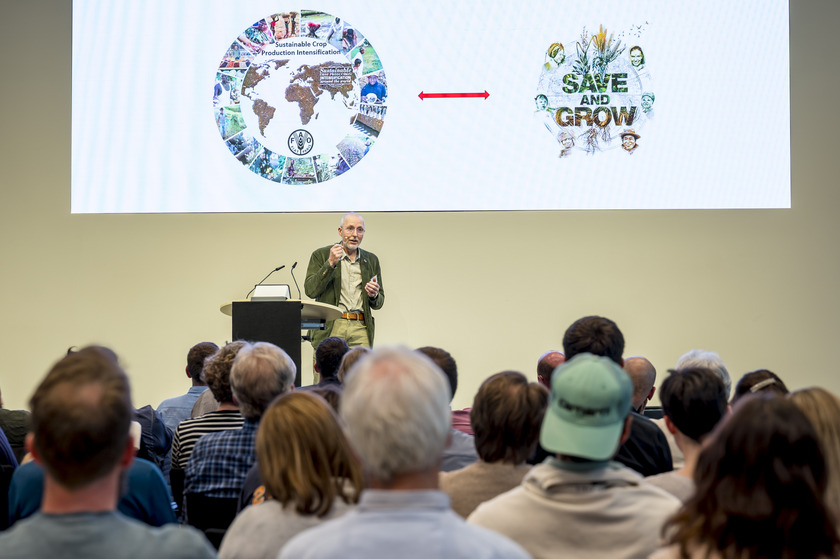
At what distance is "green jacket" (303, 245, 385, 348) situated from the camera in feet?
16.0

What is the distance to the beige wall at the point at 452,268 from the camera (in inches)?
237

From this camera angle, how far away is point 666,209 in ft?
19.5

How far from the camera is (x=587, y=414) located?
1444mm

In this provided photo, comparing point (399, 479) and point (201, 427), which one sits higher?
point (399, 479)

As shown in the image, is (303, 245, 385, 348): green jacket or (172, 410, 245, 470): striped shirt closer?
(172, 410, 245, 470): striped shirt

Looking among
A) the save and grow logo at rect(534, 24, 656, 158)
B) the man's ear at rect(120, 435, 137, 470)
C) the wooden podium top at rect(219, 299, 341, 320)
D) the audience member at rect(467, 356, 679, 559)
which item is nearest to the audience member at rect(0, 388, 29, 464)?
the wooden podium top at rect(219, 299, 341, 320)

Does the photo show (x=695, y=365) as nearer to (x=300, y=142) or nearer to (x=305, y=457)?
(x=305, y=457)

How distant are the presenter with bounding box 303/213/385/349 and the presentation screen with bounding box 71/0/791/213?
648 millimetres

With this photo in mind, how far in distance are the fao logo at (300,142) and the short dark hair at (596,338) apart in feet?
10.8

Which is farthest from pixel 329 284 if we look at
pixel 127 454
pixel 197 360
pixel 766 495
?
pixel 766 495

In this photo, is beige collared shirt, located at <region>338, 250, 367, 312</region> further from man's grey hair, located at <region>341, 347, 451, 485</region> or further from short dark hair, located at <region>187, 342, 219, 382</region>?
man's grey hair, located at <region>341, 347, 451, 485</region>

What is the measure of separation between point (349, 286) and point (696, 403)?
3293 mm

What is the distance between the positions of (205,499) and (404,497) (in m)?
1.32

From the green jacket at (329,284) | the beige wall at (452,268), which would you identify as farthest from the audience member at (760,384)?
the beige wall at (452,268)
